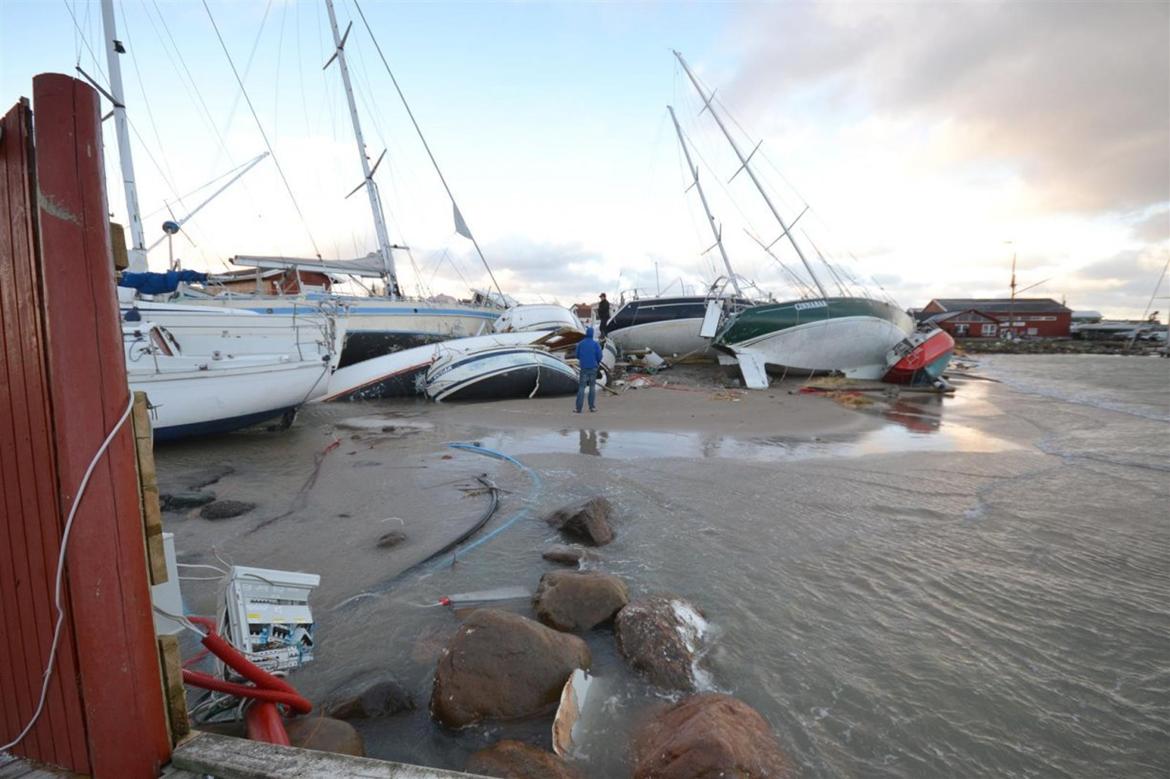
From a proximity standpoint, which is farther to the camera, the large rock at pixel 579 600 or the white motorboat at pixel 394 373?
the white motorboat at pixel 394 373

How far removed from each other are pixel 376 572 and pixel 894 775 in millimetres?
3696

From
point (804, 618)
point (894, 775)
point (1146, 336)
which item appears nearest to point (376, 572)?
point (804, 618)

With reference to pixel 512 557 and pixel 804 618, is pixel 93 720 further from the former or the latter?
pixel 804 618

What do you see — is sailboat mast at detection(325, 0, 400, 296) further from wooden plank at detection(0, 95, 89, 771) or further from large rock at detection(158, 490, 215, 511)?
wooden plank at detection(0, 95, 89, 771)

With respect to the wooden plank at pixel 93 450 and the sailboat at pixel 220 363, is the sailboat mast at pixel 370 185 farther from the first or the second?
the wooden plank at pixel 93 450

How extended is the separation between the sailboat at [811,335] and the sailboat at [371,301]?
1090cm

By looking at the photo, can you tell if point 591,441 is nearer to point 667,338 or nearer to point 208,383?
point 208,383

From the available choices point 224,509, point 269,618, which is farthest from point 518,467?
point 269,618

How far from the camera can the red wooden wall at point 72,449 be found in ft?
6.09

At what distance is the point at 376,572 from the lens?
172 inches

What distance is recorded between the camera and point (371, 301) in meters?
20.1

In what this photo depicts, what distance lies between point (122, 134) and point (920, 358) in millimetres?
24428

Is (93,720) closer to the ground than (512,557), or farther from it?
farther from it

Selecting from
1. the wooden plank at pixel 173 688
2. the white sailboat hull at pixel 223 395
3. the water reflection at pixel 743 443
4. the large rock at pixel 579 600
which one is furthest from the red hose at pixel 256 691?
the white sailboat hull at pixel 223 395
